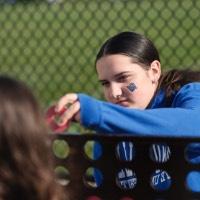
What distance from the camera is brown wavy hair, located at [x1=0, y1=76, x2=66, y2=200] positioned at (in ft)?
5.98

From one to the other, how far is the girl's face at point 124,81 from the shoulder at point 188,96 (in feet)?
0.39

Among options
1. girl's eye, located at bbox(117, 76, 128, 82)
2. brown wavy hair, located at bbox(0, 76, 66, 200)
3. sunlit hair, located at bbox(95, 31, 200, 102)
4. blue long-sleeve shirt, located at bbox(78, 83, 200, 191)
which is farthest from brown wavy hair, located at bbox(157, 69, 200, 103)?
brown wavy hair, located at bbox(0, 76, 66, 200)

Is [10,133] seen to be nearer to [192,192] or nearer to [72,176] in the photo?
[72,176]

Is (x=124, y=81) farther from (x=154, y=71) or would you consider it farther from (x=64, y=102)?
(x=64, y=102)

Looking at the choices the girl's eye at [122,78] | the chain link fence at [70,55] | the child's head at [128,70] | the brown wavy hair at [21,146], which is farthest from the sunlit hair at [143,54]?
the chain link fence at [70,55]

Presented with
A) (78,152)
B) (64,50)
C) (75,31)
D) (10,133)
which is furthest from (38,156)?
(75,31)

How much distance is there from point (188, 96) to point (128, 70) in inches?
10.3

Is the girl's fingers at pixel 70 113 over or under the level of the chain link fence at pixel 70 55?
over

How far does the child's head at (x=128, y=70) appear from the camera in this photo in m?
2.70

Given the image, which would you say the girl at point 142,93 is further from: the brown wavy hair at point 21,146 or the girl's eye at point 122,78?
the brown wavy hair at point 21,146

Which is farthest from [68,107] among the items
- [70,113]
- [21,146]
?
[21,146]

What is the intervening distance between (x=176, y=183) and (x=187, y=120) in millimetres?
269

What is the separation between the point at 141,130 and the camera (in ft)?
7.27

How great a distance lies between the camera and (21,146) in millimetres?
1831
